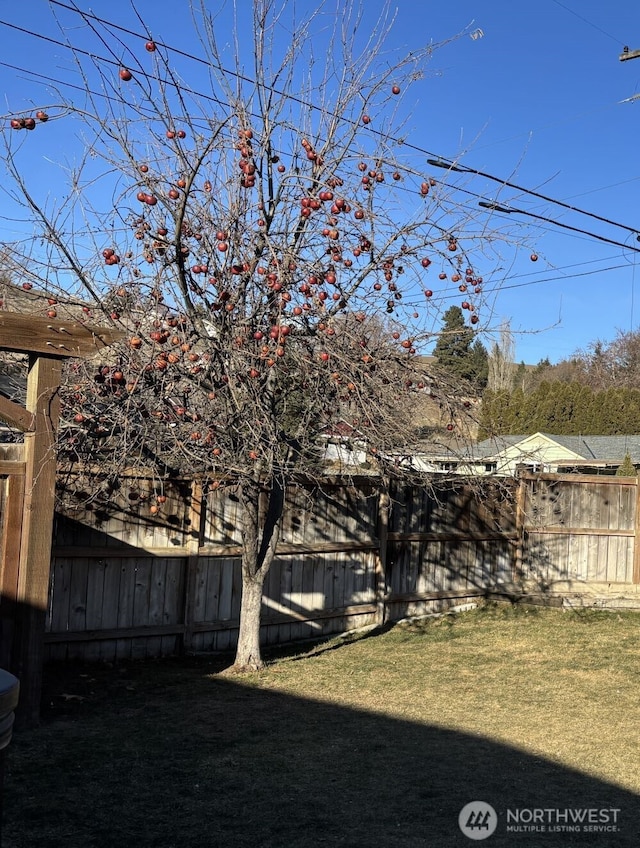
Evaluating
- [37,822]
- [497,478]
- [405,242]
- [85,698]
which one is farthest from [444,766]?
[497,478]

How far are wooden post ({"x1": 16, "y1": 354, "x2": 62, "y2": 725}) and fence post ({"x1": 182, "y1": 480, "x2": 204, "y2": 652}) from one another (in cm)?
225

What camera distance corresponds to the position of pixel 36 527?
5.36 m

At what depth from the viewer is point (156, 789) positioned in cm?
425

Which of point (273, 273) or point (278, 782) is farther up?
point (273, 273)

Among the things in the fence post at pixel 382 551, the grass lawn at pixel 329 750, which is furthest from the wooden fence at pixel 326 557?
the grass lawn at pixel 329 750

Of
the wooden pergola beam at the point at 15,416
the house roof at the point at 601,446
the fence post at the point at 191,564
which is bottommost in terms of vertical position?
the fence post at the point at 191,564

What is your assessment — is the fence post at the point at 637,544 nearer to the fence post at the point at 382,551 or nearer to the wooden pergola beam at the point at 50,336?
the fence post at the point at 382,551

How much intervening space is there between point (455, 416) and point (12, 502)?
358 centimetres

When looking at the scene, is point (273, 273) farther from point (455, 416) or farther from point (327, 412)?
point (455, 416)

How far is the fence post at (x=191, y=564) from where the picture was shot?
25.0ft

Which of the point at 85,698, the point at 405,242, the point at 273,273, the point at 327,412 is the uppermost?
the point at 405,242

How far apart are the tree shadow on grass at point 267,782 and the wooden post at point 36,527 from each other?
0.38 metres

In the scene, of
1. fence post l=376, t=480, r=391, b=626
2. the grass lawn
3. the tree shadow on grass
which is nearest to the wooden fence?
fence post l=376, t=480, r=391, b=626

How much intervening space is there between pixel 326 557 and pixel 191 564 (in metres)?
1.76
